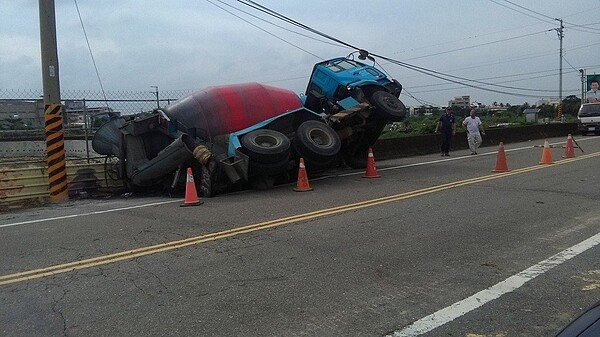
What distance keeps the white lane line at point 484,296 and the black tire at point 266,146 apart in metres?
6.34

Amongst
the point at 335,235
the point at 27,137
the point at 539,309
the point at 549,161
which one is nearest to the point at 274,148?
the point at 335,235

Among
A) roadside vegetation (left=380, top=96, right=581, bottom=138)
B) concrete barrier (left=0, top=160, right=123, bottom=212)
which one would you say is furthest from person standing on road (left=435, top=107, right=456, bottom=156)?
roadside vegetation (left=380, top=96, right=581, bottom=138)

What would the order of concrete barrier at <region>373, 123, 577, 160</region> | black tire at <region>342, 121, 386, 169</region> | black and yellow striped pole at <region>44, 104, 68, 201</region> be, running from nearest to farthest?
black and yellow striped pole at <region>44, 104, 68, 201</region>, black tire at <region>342, 121, 386, 169</region>, concrete barrier at <region>373, 123, 577, 160</region>

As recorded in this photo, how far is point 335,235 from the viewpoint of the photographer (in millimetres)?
7059

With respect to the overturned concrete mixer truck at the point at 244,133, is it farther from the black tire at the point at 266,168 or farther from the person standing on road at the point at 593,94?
the person standing on road at the point at 593,94

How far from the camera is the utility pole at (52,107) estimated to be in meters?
11.5

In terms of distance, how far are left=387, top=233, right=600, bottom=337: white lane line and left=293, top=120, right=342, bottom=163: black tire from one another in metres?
6.47

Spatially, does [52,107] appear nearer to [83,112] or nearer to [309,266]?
[83,112]

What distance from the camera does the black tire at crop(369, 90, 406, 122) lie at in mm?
13688

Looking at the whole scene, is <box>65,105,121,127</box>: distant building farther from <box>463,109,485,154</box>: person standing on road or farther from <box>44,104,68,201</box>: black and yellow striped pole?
<box>463,109,485,154</box>: person standing on road

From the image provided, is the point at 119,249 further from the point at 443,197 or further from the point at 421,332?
the point at 443,197

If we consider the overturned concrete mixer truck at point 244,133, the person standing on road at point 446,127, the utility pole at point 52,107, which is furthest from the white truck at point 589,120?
the utility pole at point 52,107

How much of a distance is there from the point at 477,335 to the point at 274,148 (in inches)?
306

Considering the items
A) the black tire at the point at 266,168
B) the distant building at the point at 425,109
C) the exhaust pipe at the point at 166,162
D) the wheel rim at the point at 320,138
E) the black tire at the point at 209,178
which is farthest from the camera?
the distant building at the point at 425,109
